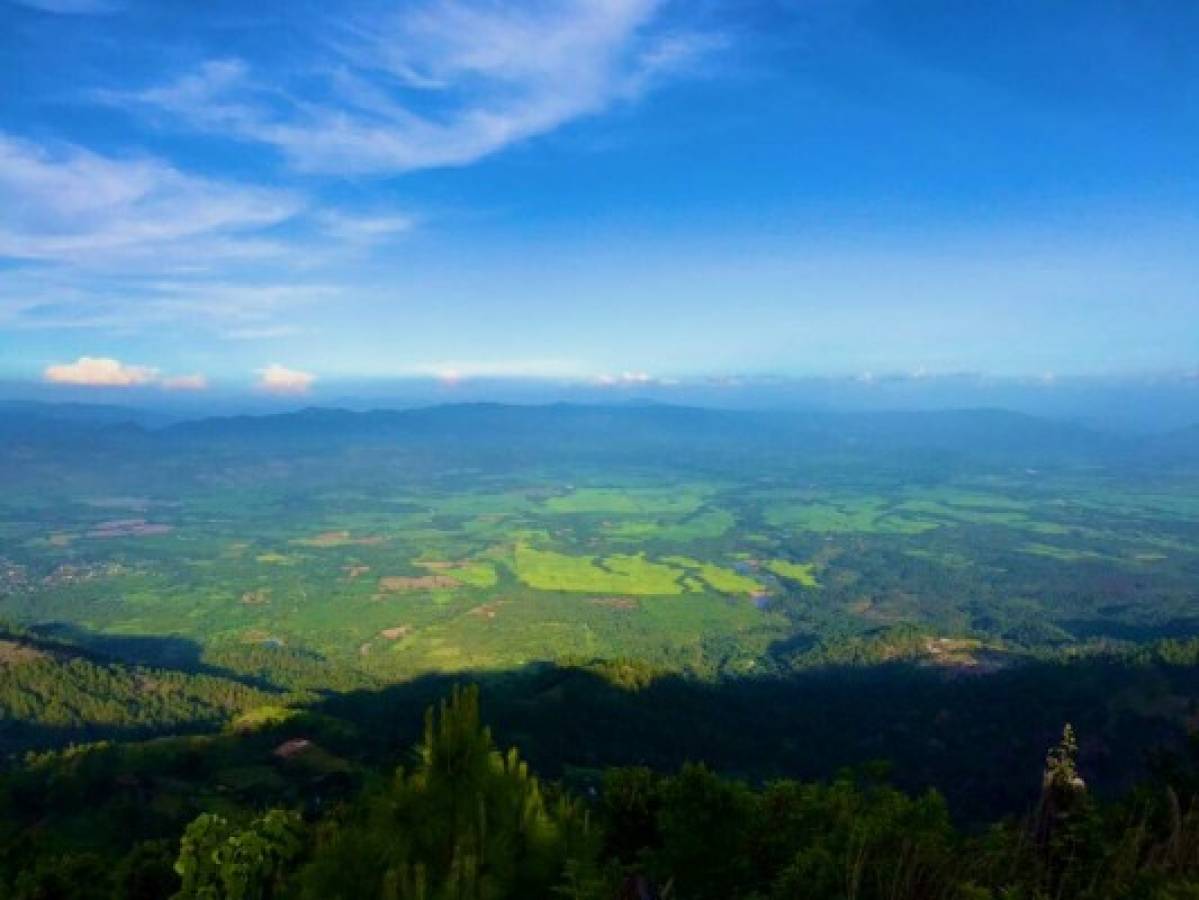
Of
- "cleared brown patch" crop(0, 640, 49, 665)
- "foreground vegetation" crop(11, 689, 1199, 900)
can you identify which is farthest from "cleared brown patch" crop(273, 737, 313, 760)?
"cleared brown patch" crop(0, 640, 49, 665)

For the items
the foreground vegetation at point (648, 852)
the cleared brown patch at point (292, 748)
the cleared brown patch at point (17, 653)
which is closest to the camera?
the foreground vegetation at point (648, 852)

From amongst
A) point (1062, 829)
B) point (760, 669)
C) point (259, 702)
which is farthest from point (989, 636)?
point (1062, 829)

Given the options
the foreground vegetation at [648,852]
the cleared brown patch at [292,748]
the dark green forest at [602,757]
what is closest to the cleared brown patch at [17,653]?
the dark green forest at [602,757]

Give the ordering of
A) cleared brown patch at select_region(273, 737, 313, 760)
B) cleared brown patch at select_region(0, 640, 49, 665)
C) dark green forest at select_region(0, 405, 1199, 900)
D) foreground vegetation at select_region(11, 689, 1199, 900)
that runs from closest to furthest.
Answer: foreground vegetation at select_region(11, 689, 1199, 900) < dark green forest at select_region(0, 405, 1199, 900) < cleared brown patch at select_region(273, 737, 313, 760) < cleared brown patch at select_region(0, 640, 49, 665)

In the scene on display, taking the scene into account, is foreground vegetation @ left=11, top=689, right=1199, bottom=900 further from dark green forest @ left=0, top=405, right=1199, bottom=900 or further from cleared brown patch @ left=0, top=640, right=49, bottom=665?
cleared brown patch @ left=0, top=640, right=49, bottom=665

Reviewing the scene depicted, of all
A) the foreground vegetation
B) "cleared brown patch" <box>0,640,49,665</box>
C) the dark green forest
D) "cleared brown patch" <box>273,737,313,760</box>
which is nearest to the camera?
the foreground vegetation

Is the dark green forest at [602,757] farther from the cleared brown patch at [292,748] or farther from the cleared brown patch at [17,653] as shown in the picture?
the cleared brown patch at [17,653]

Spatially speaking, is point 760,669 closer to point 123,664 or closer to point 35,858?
point 123,664

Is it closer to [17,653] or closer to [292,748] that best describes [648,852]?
[292,748]

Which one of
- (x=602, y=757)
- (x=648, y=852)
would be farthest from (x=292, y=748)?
(x=648, y=852)
